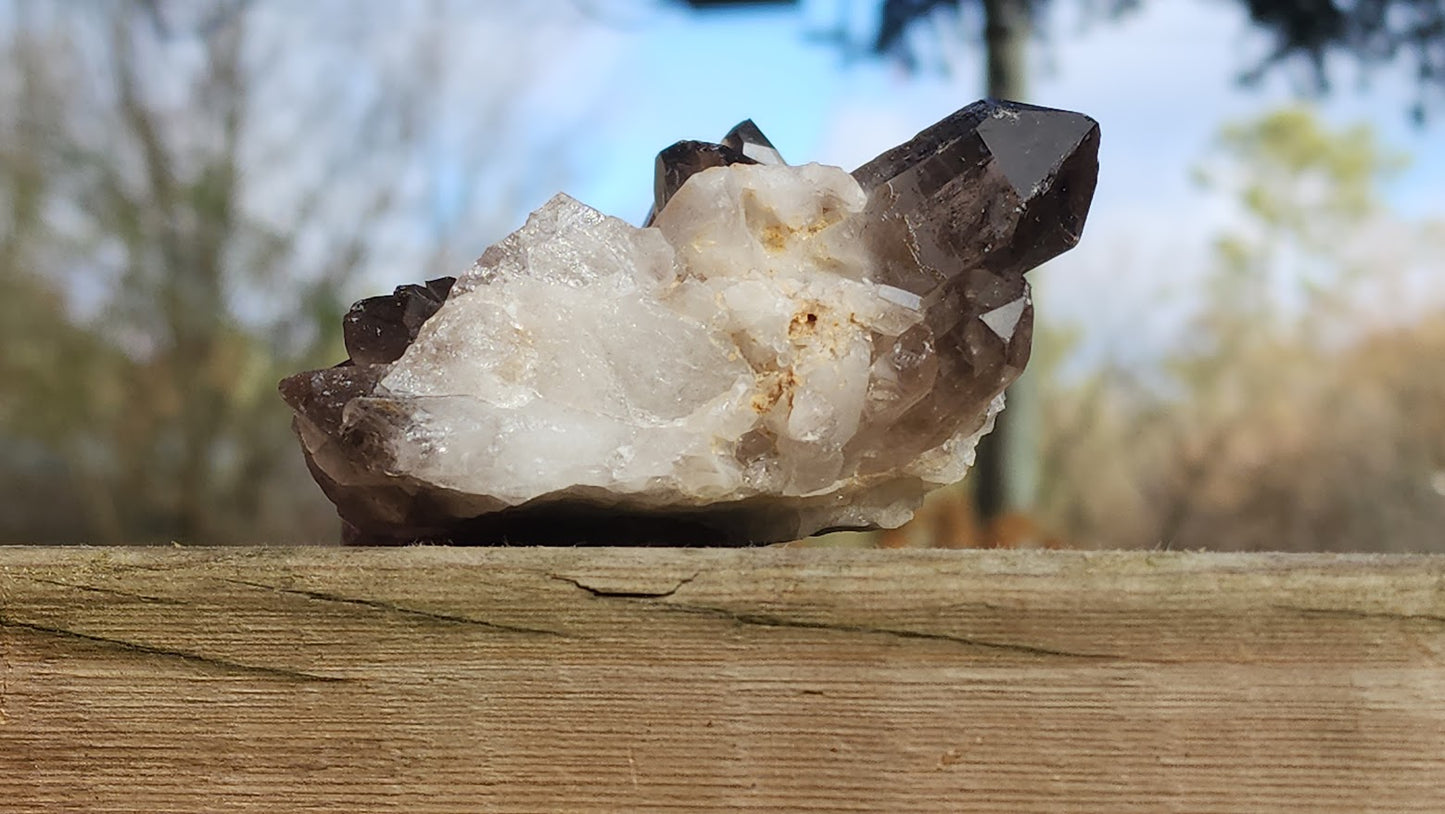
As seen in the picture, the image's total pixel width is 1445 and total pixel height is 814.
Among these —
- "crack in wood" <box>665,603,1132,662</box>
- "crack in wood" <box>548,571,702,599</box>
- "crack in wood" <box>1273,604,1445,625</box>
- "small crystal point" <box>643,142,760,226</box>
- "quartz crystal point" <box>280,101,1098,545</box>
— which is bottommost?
"crack in wood" <box>1273,604,1445,625</box>

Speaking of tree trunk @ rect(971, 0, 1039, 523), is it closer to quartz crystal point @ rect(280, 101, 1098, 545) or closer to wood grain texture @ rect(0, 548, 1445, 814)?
quartz crystal point @ rect(280, 101, 1098, 545)

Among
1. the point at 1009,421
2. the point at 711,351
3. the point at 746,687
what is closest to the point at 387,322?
the point at 711,351

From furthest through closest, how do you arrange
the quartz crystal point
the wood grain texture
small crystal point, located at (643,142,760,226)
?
small crystal point, located at (643,142,760,226) < the quartz crystal point < the wood grain texture

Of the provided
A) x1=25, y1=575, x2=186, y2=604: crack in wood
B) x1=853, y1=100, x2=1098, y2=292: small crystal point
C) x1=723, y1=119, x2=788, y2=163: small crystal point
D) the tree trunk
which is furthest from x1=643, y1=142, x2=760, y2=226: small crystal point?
the tree trunk

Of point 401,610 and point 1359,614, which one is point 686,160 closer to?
point 401,610

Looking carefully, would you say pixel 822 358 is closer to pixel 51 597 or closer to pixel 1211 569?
pixel 1211 569

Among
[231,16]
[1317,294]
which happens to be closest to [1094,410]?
[1317,294]
